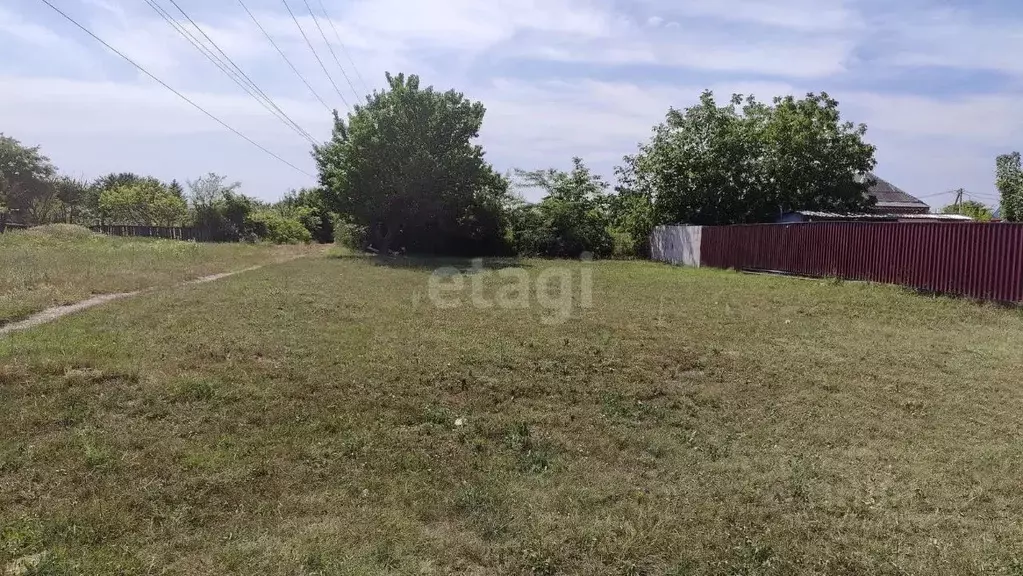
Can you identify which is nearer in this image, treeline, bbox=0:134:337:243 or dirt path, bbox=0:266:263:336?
dirt path, bbox=0:266:263:336

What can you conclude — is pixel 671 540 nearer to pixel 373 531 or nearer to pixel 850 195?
pixel 373 531

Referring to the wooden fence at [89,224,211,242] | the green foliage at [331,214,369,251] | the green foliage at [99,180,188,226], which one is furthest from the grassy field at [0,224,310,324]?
the green foliage at [99,180,188,226]

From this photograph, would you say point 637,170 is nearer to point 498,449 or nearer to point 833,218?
point 833,218

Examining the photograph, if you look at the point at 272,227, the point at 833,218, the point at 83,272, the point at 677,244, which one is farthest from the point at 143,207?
the point at 833,218

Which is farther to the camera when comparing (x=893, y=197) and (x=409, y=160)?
(x=893, y=197)

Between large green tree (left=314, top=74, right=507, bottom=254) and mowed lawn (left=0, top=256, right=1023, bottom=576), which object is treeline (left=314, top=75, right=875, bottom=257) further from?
mowed lawn (left=0, top=256, right=1023, bottom=576)

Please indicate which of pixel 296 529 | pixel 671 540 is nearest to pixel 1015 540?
pixel 671 540

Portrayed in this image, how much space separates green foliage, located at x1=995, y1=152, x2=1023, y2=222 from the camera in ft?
103

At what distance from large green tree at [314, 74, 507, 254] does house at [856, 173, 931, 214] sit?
17.9m

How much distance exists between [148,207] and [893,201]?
4774 cm

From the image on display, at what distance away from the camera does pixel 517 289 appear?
45.1 ft

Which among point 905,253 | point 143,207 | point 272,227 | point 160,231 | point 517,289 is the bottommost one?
point 517,289

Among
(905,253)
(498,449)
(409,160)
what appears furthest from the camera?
(409,160)

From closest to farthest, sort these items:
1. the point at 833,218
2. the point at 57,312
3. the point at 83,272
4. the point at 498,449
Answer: the point at 498,449, the point at 57,312, the point at 83,272, the point at 833,218
